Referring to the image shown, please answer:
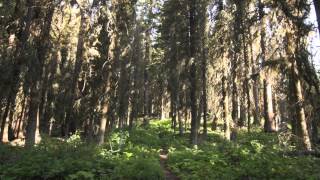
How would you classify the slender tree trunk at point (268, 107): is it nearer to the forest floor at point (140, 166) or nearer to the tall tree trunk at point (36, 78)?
the forest floor at point (140, 166)

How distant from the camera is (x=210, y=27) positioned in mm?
22484

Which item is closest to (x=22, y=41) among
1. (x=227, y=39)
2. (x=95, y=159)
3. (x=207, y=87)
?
(x=95, y=159)

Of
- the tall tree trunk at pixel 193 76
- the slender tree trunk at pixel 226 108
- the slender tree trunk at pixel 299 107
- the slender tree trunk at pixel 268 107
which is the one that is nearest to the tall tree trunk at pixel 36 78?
the tall tree trunk at pixel 193 76

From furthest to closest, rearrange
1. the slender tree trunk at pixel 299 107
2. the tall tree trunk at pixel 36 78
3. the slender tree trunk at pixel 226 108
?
the slender tree trunk at pixel 226 108, the tall tree trunk at pixel 36 78, the slender tree trunk at pixel 299 107

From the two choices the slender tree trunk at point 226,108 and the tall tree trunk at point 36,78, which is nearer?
the tall tree trunk at point 36,78

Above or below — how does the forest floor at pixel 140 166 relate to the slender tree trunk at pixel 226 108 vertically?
below

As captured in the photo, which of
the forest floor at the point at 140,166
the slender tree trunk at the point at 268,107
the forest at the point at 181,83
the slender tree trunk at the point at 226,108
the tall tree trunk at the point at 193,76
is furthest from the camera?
the slender tree trunk at the point at 268,107

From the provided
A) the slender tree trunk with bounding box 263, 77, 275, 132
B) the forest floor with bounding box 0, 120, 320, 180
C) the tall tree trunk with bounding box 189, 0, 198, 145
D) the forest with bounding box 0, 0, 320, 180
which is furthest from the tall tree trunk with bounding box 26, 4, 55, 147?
the slender tree trunk with bounding box 263, 77, 275, 132

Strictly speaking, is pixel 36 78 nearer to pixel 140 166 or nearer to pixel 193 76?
pixel 140 166

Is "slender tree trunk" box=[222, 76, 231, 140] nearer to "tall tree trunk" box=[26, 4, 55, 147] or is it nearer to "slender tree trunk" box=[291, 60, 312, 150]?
"slender tree trunk" box=[291, 60, 312, 150]

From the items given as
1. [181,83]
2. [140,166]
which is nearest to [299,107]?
[140,166]

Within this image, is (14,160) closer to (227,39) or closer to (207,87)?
(227,39)

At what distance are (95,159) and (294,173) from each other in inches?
227

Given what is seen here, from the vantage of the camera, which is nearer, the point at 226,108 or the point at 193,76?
the point at 226,108
